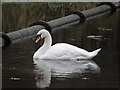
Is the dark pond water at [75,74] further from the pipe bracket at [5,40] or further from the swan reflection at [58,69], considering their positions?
the pipe bracket at [5,40]

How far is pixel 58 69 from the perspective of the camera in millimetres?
11055

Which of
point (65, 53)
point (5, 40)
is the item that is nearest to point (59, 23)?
point (5, 40)

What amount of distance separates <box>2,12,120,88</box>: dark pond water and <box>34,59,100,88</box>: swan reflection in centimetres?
3

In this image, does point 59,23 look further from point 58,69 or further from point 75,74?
point 75,74

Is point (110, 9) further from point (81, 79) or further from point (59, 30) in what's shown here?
point (81, 79)

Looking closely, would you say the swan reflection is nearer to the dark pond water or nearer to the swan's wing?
the dark pond water

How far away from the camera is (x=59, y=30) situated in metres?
17.6

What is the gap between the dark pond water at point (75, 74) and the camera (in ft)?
31.6

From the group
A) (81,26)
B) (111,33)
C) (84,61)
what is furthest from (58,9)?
(84,61)

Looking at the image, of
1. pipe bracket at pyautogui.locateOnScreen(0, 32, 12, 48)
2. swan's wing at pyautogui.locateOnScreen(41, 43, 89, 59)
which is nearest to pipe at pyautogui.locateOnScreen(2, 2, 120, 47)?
A: pipe bracket at pyautogui.locateOnScreen(0, 32, 12, 48)

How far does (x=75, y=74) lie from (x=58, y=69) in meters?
0.64

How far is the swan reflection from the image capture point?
1008cm

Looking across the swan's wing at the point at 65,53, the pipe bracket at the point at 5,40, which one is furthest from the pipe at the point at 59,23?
the swan's wing at the point at 65,53

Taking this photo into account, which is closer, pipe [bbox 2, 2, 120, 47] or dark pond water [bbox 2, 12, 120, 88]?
dark pond water [bbox 2, 12, 120, 88]
